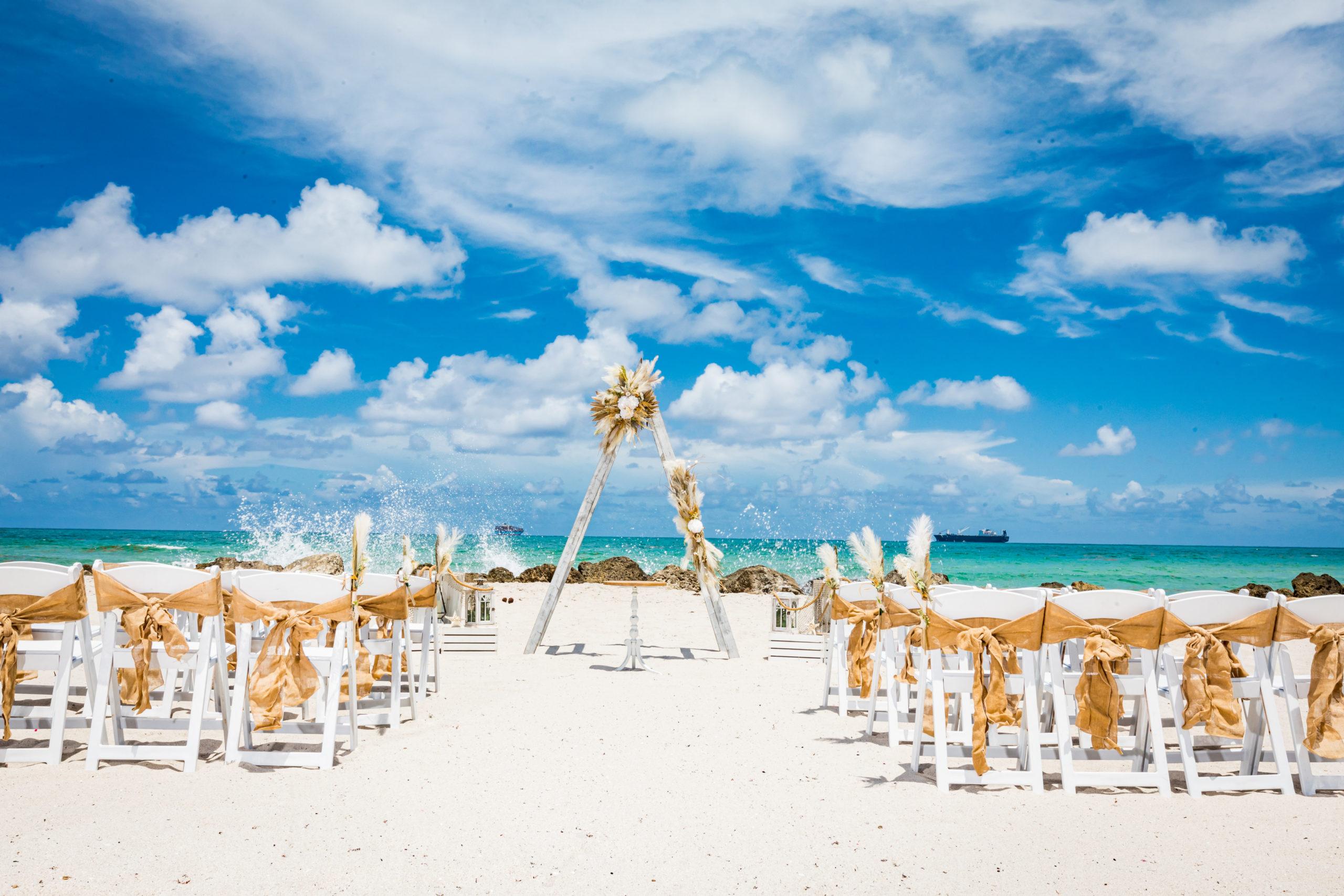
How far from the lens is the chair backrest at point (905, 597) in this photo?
232 inches

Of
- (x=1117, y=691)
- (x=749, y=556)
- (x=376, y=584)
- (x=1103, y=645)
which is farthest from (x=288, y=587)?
(x=749, y=556)

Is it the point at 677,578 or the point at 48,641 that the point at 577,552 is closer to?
the point at 48,641

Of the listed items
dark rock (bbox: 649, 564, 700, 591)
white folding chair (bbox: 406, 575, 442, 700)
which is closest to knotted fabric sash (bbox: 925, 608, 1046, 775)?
white folding chair (bbox: 406, 575, 442, 700)

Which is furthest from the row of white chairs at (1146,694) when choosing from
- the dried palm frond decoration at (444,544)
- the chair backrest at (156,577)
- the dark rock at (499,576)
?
the dark rock at (499,576)

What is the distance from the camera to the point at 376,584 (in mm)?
6109

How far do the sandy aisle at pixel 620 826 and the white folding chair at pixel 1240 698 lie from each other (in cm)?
11

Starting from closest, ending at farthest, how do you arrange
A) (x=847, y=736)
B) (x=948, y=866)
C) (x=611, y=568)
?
(x=948, y=866) < (x=847, y=736) < (x=611, y=568)

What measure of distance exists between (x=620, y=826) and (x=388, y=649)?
2.80 metres

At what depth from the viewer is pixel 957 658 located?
664 centimetres

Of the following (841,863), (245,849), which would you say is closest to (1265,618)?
(841,863)

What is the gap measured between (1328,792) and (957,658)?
2331mm

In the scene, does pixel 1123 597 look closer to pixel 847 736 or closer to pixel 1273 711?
pixel 1273 711

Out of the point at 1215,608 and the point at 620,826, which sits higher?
the point at 1215,608

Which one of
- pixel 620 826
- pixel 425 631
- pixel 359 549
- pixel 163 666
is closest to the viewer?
pixel 620 826
